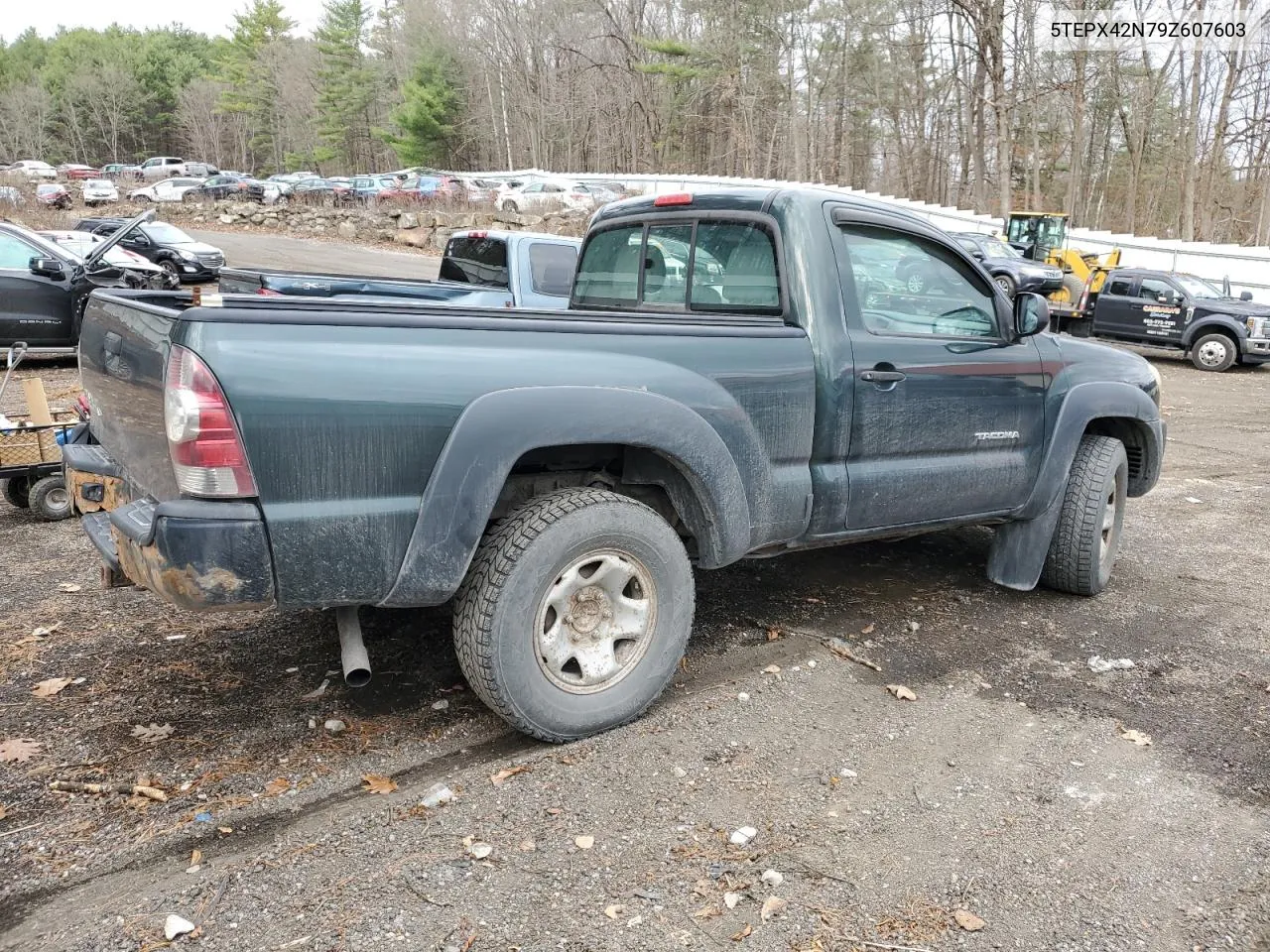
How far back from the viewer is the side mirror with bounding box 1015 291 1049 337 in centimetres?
438

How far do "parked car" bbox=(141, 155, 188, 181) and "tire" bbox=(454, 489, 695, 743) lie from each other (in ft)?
176

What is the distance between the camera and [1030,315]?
441cm

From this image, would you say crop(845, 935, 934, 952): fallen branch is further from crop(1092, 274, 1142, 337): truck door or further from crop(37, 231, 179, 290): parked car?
crop(1092, 274, 1142, 337): truck door

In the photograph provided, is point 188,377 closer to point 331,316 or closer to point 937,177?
point 331,316

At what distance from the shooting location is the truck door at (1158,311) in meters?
17.8

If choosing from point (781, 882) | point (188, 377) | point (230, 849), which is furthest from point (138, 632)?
point (781, 882)

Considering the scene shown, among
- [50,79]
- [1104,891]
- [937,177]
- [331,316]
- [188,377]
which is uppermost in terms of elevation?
[50,79]

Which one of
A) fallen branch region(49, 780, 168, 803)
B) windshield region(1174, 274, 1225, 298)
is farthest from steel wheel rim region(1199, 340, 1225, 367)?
fallen branch region(49, 780, 168, 803)

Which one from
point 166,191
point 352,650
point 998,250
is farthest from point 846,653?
point 166,191

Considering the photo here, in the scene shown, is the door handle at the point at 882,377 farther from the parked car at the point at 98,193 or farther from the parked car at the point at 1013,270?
the parked car at the point at 98,193

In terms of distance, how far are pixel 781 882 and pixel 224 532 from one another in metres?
1.78

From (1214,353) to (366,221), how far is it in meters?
26.9

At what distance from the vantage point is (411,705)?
3.60 m

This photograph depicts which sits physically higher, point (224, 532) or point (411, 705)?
point (224, 532)
